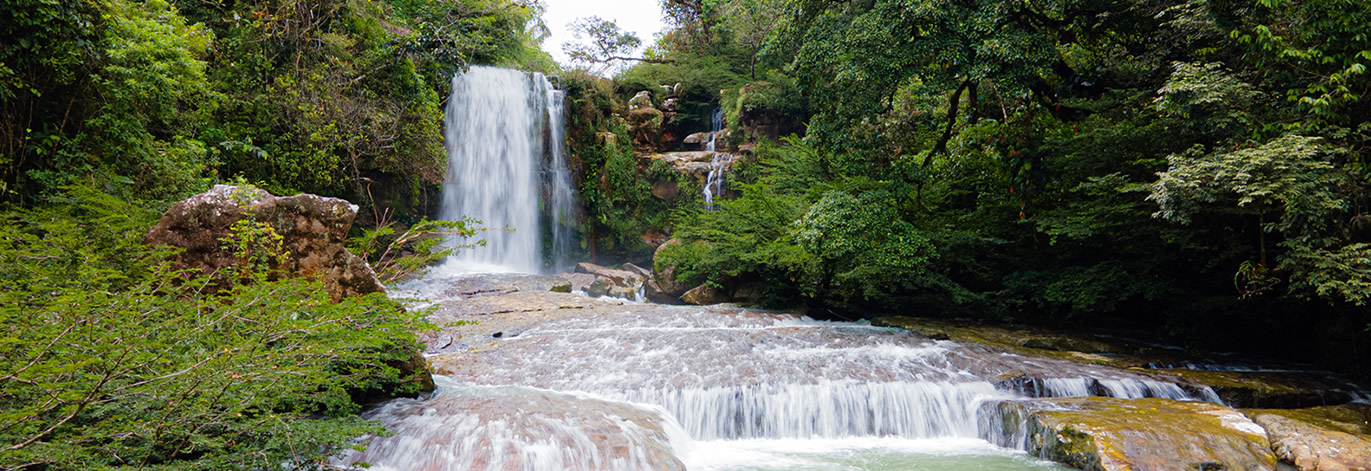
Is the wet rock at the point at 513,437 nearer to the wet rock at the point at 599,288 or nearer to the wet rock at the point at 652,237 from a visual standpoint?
the wet rock at the point at 599,288

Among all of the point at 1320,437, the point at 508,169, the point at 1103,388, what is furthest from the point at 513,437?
the point at 508,169

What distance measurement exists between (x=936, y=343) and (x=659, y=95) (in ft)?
59.3

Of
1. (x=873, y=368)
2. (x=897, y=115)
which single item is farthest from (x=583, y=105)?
(x=873, y=368)

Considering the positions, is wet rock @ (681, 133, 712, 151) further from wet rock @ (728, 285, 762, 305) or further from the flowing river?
the flowing river

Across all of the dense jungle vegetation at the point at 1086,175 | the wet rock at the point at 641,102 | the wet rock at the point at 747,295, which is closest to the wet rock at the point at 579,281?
the dense jungle vegetation at the point at 1086,175

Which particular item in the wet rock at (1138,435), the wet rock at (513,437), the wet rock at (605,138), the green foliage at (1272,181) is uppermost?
the wet rock at (605,138)

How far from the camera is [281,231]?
5.70 meters

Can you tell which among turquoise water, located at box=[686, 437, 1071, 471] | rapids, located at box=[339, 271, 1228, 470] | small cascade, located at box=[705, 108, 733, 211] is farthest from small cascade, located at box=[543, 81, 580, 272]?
turquoise water, located at box=[686, 437, 1071, 471]

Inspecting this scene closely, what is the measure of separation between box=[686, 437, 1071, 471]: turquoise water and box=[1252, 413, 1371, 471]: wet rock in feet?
5.40

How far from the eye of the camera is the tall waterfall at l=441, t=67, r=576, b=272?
18875mm

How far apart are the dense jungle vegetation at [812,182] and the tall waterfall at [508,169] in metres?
3.34

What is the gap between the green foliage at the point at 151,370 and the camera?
2531mm

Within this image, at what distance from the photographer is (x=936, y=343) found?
8.45m

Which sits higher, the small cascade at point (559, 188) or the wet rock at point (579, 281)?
the small cascade at point (559, 188)
